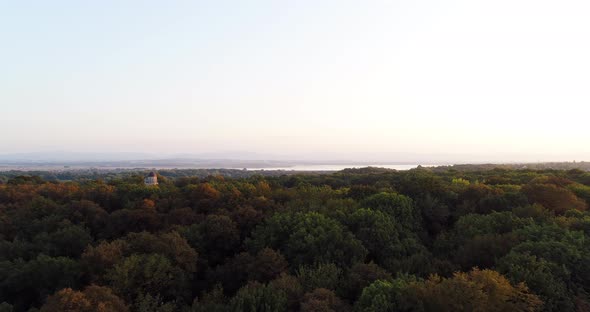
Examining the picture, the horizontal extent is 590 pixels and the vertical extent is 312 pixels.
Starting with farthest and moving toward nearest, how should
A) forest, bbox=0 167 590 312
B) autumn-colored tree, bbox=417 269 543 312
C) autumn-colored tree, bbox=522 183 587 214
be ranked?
autumn-colored tree, bbox=522 183 587 214 < forest, bbox=0 167 590 312 < autumn-colored tree, bbox=417 269 543 312

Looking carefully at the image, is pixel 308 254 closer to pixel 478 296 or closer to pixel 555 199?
pixel 478 296

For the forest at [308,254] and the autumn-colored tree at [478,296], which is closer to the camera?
the autumn-colored tree at [478,296]

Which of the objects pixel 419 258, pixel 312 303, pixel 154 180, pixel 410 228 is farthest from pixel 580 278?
pixel 154 180

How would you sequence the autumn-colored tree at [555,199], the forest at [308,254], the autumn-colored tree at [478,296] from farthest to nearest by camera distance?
1. the autumn-colored tree at [555,199]
2. the forest at [308,254]
3. the autumn-colored tree at [478,296]

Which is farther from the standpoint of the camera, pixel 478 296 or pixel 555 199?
pixel 555 199

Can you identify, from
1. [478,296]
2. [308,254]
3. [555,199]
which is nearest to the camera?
[478,296]

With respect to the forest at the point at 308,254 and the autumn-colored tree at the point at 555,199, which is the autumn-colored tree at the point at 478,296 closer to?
the forest at the point at 308,254

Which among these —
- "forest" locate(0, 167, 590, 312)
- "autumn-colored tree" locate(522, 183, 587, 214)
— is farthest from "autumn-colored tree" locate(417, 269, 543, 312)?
"autumn-colored tree" locate(522, 183, 587, 214)

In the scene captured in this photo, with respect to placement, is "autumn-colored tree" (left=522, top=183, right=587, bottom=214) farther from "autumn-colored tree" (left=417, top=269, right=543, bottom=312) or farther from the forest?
"autumn-colored tree" (left=417, top=269, right=543, bottom=312)

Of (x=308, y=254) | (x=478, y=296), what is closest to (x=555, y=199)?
(x=478, y=296)

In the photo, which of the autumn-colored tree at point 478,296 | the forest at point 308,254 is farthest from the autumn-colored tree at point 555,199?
the autumn-colored tree at point 478,296
